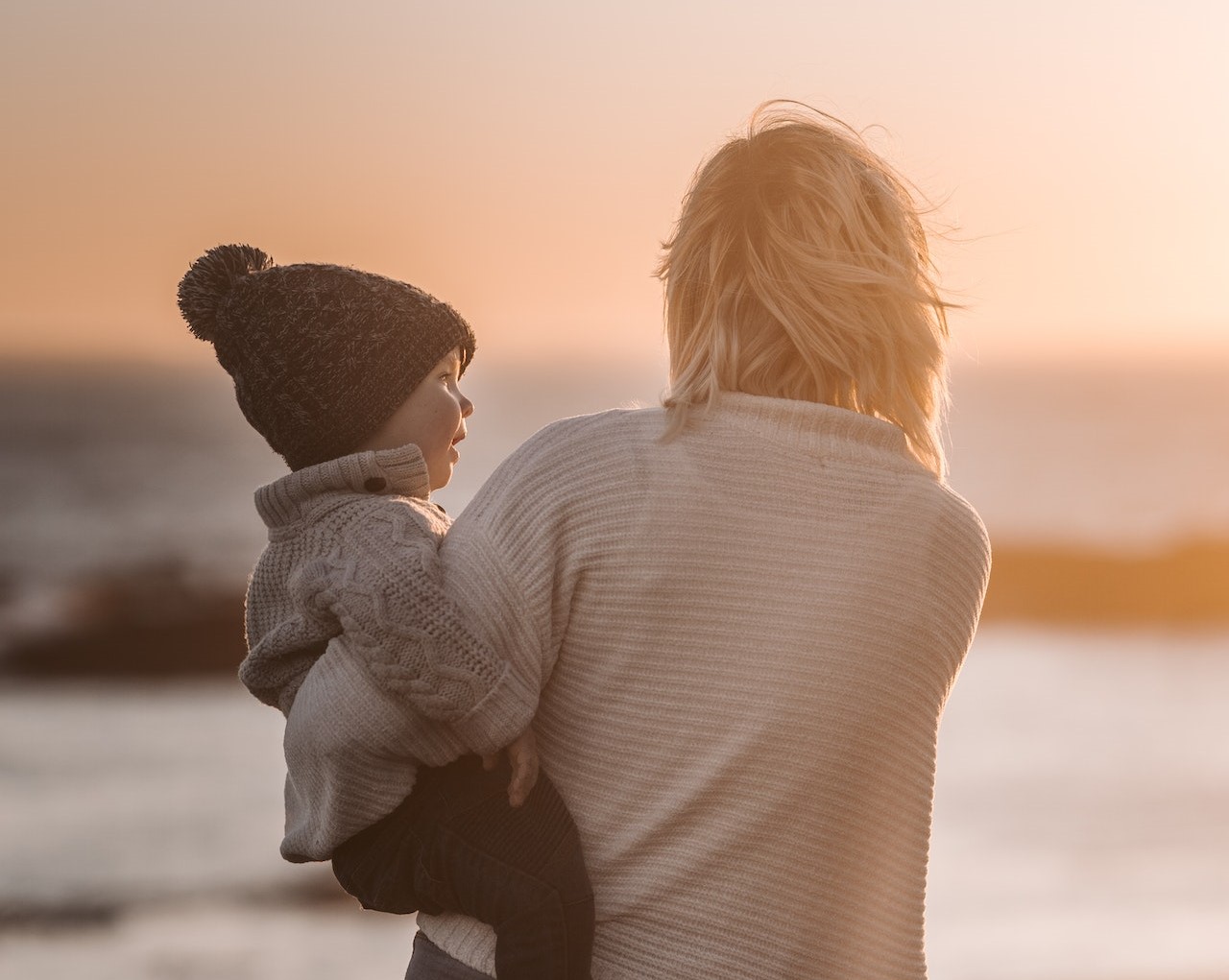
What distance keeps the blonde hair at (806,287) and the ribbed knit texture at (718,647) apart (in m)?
0.06

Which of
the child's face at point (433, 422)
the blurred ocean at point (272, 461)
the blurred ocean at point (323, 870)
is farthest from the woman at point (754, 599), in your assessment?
the blurred ocean at point (272, 461)

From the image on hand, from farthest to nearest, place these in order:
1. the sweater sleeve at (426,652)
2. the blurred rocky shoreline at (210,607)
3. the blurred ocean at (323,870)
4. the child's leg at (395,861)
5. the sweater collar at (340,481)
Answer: the blurred rocky shoreline at (210,607)
the blurred ocean at (323,870)
the sweater collar at (340,481)
the child's leg at (395,861)
the sweater sleeve at (426,652)

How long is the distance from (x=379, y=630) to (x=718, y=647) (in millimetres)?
383

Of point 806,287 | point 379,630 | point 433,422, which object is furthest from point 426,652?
point 806,287

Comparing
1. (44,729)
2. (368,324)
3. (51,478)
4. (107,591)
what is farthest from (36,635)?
(368,324)

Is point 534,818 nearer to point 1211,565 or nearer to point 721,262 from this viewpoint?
point 721,262

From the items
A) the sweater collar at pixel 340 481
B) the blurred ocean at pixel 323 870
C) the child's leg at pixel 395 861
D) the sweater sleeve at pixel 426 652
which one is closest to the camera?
the sweater sleeve at pixel 426 652

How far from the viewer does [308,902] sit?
717 cm

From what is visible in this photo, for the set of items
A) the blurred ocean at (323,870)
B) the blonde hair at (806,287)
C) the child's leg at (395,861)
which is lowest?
the blurred ocean at (323,870)

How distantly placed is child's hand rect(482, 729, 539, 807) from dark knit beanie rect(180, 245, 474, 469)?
0.50 m

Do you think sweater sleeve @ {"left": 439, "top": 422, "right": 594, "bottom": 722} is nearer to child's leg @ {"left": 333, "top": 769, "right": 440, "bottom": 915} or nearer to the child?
the child

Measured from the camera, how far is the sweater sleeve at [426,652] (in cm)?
153

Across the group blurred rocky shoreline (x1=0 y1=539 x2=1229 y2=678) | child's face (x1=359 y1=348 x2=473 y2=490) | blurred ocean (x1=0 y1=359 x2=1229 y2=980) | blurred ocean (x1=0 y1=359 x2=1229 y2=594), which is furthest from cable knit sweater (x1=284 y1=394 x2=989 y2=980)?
blurred ocean (x1=0 y1=359 x2=1229 y2=594)

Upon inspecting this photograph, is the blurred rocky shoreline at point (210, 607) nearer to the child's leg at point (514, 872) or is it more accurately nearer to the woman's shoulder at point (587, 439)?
the child's leg at point (514, 872)
